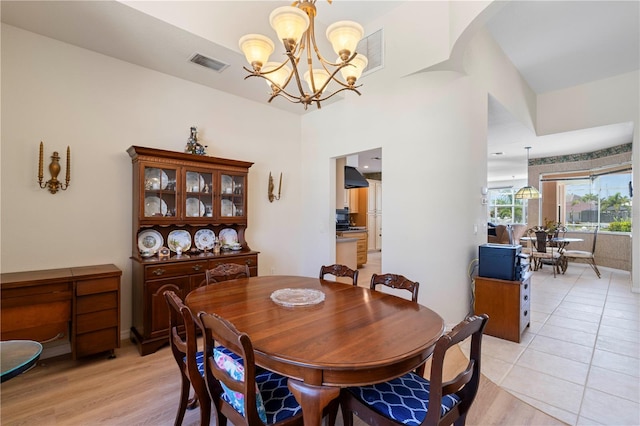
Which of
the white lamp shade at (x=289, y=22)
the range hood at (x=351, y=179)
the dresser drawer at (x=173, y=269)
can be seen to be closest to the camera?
the white lamp shade at (x=289, y=22)

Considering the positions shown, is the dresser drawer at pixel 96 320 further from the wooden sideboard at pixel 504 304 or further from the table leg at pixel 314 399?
the wooden sideboard at pixel 504 304

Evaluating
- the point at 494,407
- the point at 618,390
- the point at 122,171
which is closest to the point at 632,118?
the point at 618,390

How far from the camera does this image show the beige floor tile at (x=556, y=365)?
2350mm

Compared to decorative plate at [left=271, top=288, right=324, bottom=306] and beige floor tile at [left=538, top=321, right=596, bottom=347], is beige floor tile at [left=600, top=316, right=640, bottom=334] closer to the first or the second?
beige floor tile at [left=538, top=321, right=596, bottom=347]

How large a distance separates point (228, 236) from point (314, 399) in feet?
9.86

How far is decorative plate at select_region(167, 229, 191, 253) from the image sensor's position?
132 inches

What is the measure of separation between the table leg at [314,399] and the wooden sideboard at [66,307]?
2366 mm

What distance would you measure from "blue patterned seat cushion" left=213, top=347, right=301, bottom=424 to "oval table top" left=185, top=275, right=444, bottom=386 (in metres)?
0.12

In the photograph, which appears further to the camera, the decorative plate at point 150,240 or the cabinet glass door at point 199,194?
the cabinet glass door at point 199,194

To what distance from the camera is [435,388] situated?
110cm

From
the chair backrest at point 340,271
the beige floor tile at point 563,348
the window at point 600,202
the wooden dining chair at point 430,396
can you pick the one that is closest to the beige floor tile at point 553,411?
the beige floor tile at point 563,348

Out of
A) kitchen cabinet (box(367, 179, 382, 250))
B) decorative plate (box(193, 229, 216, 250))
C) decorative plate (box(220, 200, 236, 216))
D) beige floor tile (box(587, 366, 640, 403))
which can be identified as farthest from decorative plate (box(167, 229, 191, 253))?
kitchen cabinet (box(367, 179, 382, 250))

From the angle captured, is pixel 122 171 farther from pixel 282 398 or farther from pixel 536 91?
pixel 536 91

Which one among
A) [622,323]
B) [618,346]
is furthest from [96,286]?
[622,323]
